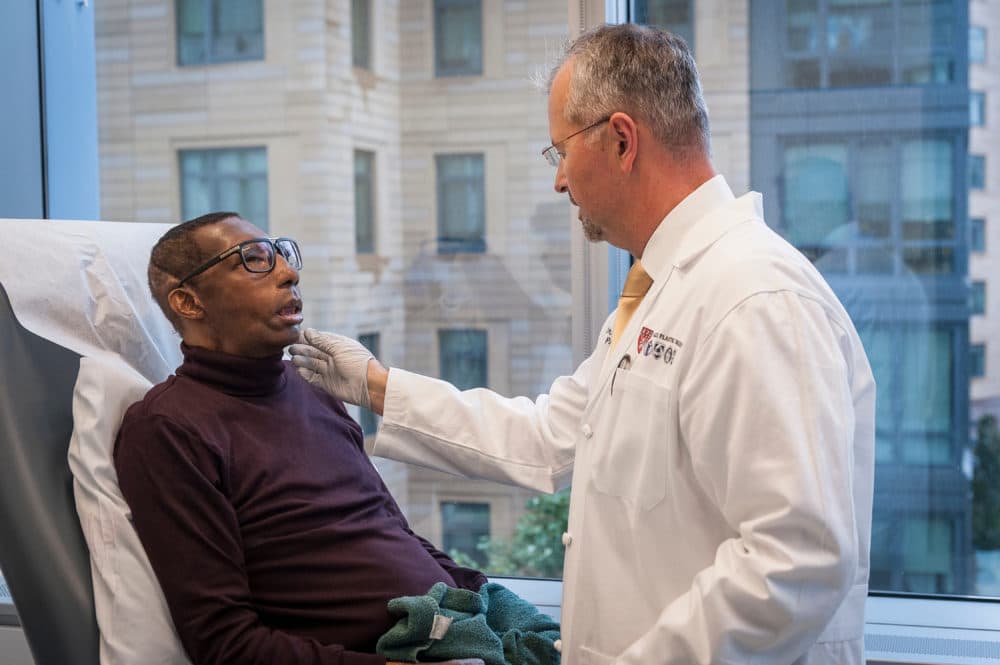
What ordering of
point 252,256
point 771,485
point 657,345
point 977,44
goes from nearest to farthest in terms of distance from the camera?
point 771,485
point 657,345
point 252,256
point 977,44

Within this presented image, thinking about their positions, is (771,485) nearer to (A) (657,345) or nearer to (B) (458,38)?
(A) (657,345)

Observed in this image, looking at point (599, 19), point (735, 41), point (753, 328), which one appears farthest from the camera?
point (735, 41)

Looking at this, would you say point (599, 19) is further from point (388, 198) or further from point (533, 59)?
point (388, 198)

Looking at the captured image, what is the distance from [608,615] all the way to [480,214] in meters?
1.54

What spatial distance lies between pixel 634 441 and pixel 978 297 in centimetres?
148

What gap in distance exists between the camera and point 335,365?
1916mm

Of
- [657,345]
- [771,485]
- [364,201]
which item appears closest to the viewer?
[771,485]

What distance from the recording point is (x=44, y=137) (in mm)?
2709

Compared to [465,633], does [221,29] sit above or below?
above

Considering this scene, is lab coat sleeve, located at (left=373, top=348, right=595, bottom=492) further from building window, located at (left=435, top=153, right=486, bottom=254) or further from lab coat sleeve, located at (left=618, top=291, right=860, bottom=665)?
building window, located at (left=435, top=153, right=486, bottom=254)

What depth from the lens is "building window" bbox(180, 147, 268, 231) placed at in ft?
9.43

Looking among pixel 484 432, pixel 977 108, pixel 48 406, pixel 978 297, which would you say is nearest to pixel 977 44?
pixel 977 108

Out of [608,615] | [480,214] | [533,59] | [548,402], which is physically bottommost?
[608,615]

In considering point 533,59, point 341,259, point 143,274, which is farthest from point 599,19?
point 143,274
